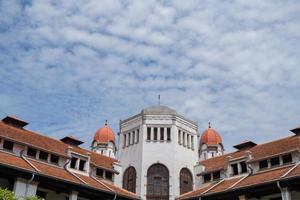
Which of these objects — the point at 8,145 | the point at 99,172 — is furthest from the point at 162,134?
the point at 8,145

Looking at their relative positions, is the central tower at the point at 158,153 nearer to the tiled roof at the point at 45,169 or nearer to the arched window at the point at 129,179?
the arched window at the point at 129,179

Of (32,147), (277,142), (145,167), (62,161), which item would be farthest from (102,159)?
(277,142)

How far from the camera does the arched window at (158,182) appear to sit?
46.0 meters

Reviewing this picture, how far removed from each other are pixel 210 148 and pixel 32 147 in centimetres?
4070

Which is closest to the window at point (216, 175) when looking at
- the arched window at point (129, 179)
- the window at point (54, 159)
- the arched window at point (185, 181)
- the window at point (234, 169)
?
the window at point (234, 169)

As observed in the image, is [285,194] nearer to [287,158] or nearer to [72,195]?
[287,158]

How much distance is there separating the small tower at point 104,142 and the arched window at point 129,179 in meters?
22.2

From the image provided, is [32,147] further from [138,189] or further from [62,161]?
[138,189]

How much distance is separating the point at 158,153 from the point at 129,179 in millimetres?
4856

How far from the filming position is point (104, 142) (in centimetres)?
7169

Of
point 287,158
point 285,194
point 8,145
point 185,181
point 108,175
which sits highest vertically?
point 8,145

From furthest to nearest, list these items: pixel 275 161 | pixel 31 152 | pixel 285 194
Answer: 1. pixel 275 161
2. pixel 31 152
3. pixel 285 194

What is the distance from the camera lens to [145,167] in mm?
47531

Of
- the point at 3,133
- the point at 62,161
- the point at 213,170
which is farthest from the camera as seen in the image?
the point at 213,170
